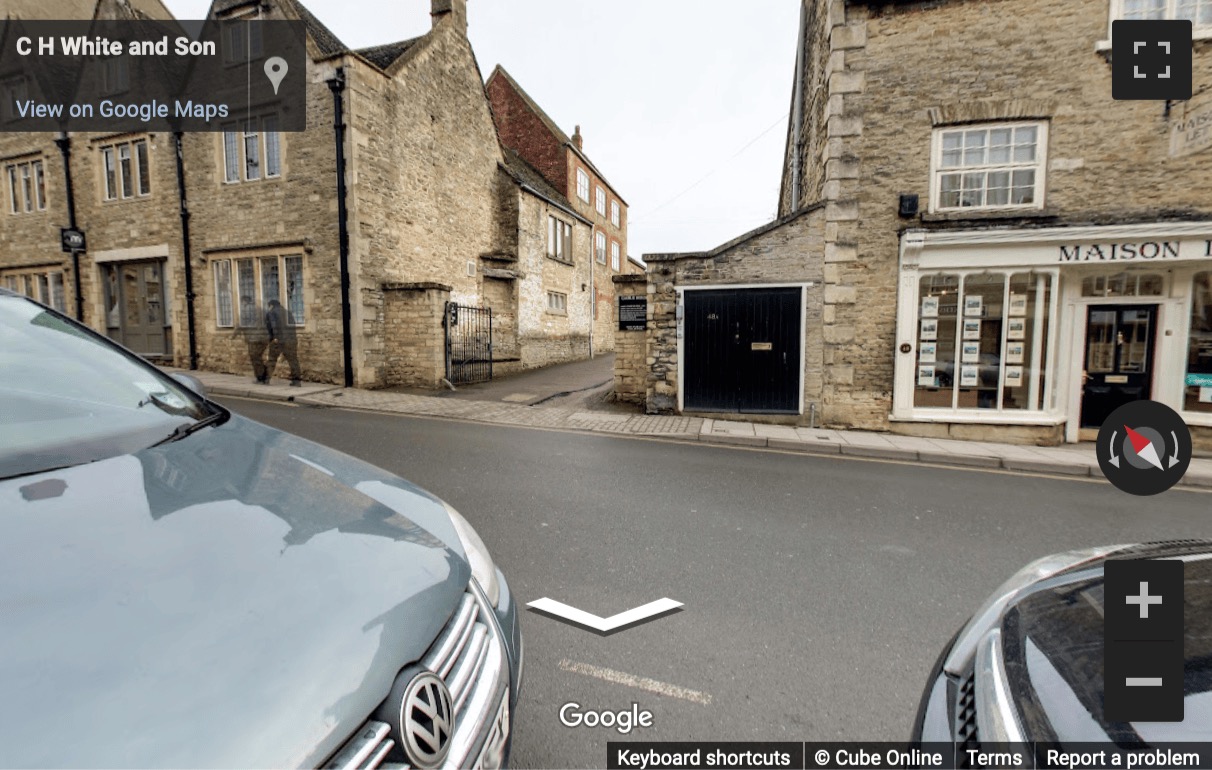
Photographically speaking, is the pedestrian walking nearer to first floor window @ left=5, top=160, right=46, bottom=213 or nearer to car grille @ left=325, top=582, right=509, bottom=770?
first floor window @ left=5, top=160, right=46, bottom=213

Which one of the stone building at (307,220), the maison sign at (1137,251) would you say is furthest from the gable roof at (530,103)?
the maison sign at (1137,251)

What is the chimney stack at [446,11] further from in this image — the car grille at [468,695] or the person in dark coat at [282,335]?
the car grille at [468,695]

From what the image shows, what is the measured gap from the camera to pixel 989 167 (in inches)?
357

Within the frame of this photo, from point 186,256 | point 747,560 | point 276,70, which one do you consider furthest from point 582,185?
point 747,560

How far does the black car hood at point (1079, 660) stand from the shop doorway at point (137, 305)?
19.3 m

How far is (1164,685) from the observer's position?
1.26 meters

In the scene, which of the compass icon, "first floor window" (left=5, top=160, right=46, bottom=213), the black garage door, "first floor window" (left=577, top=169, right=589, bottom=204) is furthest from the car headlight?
"first floor window" (left=577, top=169, right=589, bottom=204)

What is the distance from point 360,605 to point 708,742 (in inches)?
62.4

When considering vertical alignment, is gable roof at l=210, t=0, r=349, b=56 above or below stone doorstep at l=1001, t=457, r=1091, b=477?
above

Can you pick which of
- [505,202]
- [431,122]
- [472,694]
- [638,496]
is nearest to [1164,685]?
[472,694]

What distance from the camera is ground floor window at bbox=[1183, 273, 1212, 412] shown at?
8.61 metres

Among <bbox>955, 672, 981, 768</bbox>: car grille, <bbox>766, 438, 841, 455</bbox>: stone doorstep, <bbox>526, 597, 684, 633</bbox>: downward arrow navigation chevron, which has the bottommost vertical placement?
<bbox>766, 438, 841, 455</bbox>: stone doorstep

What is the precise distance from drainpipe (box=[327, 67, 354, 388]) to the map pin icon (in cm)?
161

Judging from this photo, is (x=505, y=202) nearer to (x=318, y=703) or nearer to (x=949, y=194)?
(x=949, y=194)
